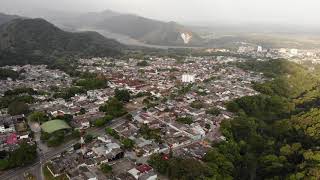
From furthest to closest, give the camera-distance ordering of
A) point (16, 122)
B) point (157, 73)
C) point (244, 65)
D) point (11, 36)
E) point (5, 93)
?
point (11, 36), point (244, 65), point (157, 73), point (5, 93), point (16, 122)

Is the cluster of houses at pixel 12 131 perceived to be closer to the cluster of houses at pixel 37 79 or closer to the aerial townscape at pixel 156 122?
the aerial townscape at pixel 156 122

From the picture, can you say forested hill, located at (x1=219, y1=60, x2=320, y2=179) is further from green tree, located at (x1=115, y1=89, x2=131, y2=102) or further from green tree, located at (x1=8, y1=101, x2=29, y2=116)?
green tree, located at (x1=8, y1=101, x2=29, y2=116)

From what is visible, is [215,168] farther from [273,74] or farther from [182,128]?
[273,74]

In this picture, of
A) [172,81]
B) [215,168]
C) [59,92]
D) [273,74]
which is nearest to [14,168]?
[215,168]

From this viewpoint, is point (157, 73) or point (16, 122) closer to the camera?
point (16, 122)

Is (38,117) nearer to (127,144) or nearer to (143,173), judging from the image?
(127,144)

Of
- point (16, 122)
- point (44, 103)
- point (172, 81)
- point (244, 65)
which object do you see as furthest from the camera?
point (244, 65)

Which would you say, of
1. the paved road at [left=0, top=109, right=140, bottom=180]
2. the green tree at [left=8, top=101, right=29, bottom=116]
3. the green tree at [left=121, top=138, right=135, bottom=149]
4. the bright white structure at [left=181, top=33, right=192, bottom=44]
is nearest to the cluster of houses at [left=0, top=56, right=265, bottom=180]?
the green tree at [left=121, top=138, right=135, bottom=149]
